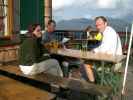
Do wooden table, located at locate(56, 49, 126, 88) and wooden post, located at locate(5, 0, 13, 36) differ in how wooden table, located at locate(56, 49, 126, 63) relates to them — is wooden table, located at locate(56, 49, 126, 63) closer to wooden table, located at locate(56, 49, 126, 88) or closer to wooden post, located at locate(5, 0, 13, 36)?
wooden table, located at locate(56, 49, 126, 88)

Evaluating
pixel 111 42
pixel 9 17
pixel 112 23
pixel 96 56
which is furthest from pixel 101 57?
pixel 112 23

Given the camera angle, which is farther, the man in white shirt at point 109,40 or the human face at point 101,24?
Result: the human face at point 101,24

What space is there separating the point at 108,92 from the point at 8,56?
4238 mm

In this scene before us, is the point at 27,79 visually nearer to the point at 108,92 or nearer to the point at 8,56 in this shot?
the point at 108,92

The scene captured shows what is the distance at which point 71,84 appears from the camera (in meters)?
5.58

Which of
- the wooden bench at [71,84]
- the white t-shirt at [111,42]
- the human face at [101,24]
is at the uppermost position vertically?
the human face at [101,24]

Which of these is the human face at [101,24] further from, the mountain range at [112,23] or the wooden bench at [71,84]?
the mountain range at [112,23]

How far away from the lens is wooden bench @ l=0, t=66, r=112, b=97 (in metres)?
5.19

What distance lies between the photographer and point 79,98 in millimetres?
6480

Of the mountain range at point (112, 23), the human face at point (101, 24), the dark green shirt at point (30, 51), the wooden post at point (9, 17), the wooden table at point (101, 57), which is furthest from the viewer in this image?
the mountain range at point (112, 23)

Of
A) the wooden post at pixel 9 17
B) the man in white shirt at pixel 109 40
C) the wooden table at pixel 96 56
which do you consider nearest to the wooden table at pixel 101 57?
the wooden table at pixel 96 56

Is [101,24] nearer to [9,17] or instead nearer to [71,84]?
[71,84]

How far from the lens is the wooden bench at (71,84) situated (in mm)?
5188

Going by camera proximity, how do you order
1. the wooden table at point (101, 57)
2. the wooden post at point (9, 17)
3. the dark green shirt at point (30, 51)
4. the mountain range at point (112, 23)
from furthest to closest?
the mountain range at point (112, 23) < the wooden post at point (9, 17) < the dark green shirt at point (30, 51) < the wooden table at point (101, 57)
